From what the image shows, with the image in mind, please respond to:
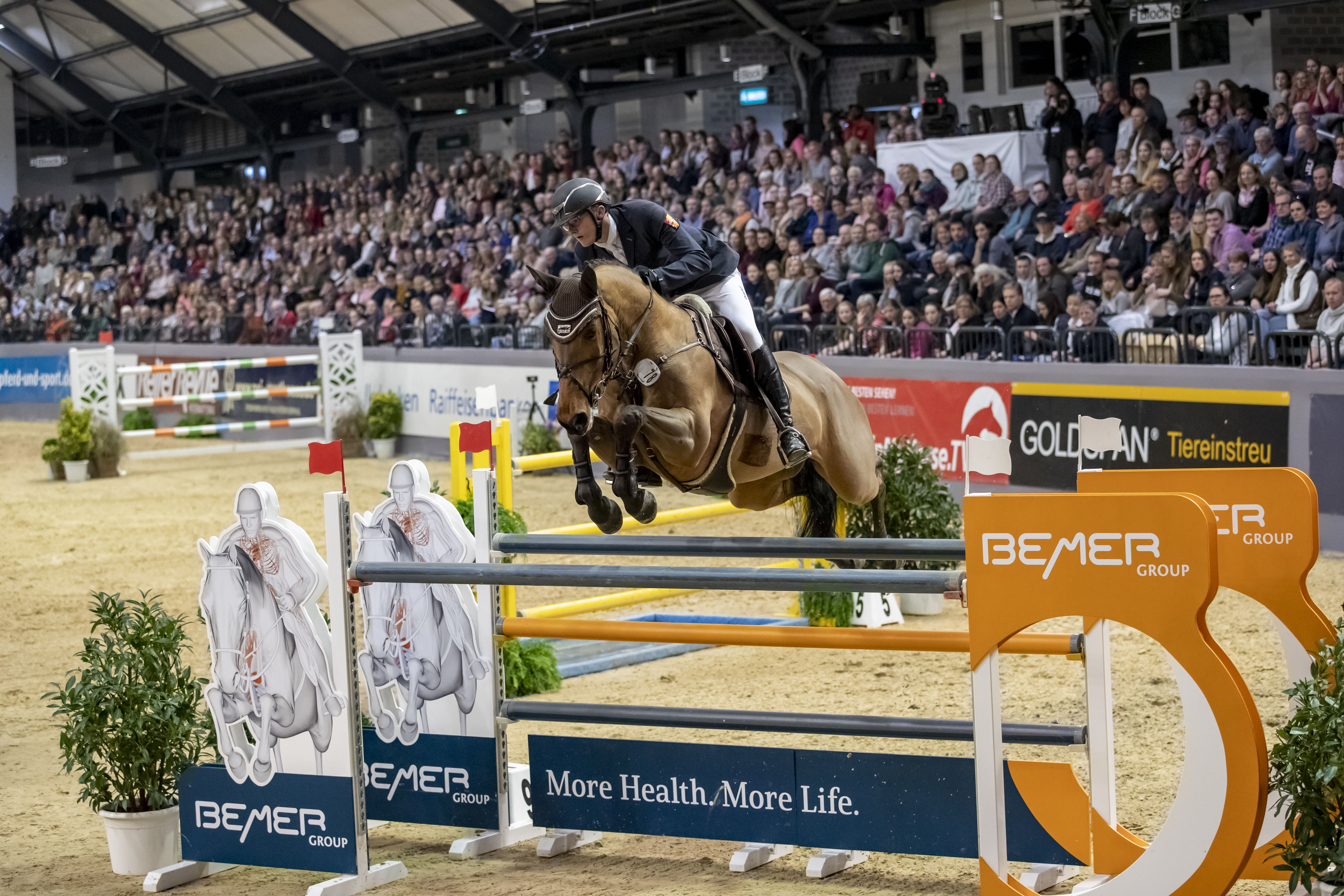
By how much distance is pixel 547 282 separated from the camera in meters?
4.38

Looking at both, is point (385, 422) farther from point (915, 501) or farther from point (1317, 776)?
point (1317, 776)

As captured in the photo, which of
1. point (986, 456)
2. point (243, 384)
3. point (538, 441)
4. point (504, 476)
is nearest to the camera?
point (986, 456)

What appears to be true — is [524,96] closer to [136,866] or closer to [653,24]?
[653,24]

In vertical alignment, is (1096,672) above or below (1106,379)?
below

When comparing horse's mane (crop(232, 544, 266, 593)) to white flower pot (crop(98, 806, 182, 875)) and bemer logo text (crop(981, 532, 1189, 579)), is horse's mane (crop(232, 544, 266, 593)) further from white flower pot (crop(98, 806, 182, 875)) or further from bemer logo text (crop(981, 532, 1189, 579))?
bemer logo text (crop(981, 532, 1189, 579))

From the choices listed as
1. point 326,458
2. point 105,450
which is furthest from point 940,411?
point 105,450

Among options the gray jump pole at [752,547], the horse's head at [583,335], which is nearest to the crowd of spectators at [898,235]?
the gray jump pole at [752,547]

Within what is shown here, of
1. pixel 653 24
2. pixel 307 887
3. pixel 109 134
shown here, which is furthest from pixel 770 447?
pixel 109 134

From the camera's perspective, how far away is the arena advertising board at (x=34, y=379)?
20.0m

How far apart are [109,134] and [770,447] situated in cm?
2884

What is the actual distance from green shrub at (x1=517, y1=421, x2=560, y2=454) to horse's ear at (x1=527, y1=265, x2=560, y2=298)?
26.6 ft

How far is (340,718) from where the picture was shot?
158 inches

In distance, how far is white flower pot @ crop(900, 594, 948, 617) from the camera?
720 centimetres

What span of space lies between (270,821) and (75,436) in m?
10.8
